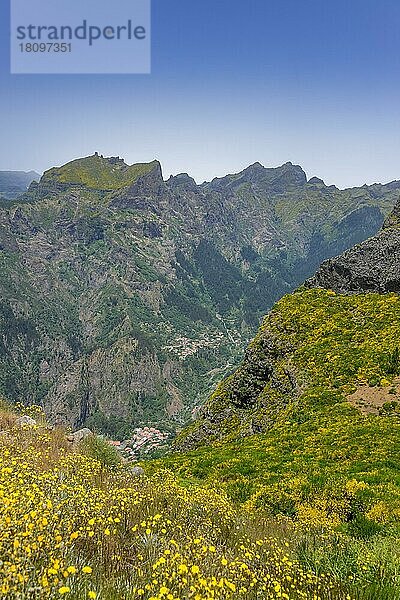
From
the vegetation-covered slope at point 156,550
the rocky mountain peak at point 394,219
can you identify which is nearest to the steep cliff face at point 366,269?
the rocky mountain peak at point 394,219

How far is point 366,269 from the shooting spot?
1415 inches

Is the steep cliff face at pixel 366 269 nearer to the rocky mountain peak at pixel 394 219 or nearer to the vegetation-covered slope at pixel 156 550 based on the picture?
the rocky mountain peak at pixel 394 219

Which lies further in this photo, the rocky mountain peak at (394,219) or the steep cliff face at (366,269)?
the rocky mountain peak at (394,219)

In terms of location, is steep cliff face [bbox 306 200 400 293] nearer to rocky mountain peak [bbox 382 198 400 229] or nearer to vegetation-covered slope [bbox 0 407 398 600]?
rocky mountain peak [bbox 382 198 400 229]

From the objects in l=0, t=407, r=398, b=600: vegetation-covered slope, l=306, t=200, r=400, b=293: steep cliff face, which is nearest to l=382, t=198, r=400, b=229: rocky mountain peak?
l=306, t=200, r=400, b=293: steep cliff face

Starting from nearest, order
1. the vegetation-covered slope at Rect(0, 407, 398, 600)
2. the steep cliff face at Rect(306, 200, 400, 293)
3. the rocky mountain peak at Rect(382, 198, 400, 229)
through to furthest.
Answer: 1. the vegetation-covered slope at Rect(0, 407, 398, 600)
2. the steep cliff face at Rect(306, 200, 400, 293)
3. the rocky mountain peak at Rect(382, 198, 400, 229)

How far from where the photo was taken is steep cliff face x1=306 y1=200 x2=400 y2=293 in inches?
1323

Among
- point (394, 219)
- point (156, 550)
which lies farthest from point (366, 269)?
point (156, 550)

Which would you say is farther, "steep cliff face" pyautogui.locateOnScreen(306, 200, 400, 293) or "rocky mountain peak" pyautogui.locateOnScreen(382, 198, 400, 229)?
"rocky mountain peak" pyautogui.locateOnScreen(382, 198, 400, 229)

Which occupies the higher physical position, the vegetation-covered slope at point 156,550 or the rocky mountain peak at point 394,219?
the rocky mountain peak at point 394,219

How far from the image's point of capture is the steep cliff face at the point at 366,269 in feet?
110

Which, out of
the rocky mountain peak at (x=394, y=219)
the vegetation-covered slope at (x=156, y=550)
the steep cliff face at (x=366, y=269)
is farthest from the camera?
the rocky mountain peak at (x=394, y=219)

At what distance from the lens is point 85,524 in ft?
20.8

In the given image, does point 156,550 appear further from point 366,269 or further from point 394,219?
point 394,219
